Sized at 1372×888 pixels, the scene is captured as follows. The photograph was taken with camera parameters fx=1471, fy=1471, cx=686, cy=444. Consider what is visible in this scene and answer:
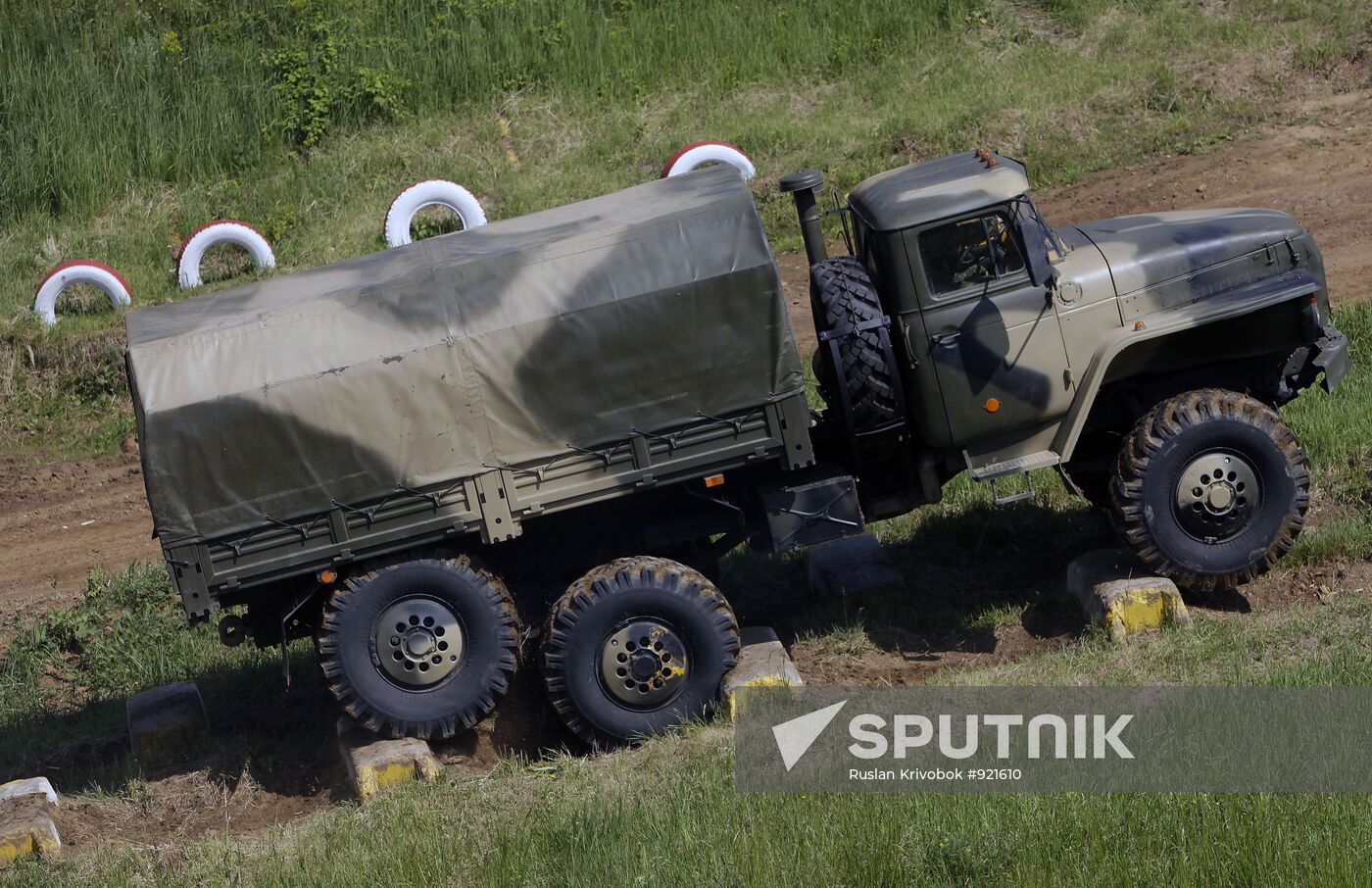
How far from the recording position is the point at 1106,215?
14531 mm

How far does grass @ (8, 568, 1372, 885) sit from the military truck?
0.65m

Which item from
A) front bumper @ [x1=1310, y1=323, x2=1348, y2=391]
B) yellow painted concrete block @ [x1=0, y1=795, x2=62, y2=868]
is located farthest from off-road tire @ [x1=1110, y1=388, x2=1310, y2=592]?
yellow painted concrete block @ [x1=0, y1=795, x2=62, y2=868]

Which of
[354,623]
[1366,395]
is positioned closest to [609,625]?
[354,623]

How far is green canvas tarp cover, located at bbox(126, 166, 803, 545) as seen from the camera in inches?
295

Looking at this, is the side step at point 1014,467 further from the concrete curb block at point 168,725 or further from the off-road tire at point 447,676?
the concrete curb block at point 168,725

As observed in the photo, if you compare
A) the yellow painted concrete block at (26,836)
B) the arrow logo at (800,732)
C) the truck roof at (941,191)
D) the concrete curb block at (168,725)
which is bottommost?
the arrow logo at (800,732)

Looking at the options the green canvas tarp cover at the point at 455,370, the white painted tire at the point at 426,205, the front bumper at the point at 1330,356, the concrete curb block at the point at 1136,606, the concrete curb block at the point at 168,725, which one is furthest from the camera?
the white painted tire at the point at 426,205

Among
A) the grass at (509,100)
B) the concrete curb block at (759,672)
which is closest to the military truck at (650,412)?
the concrete curb block at (759,672)

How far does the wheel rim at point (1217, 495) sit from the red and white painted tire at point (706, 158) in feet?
27.7

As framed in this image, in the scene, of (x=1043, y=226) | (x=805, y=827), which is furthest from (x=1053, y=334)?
(x=805, y=827)

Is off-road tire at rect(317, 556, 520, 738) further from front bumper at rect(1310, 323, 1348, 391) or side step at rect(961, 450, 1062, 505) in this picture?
front bumper at rect(1310, 323, 1348, 391)

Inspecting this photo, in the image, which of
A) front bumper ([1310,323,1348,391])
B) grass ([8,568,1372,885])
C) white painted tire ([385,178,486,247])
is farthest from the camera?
white painted tire ([385,178,486,247])

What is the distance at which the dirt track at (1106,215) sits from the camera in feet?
39.9

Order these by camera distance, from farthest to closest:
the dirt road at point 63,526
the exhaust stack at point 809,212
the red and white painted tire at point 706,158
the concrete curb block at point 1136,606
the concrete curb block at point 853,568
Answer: the red and white painted tire at point 706,158 < the dirt road at point 63,526 < the concrete curb block at point 853,568 < the exhaust stack at point 809,212 < the concrete curb block at point 1136,606
